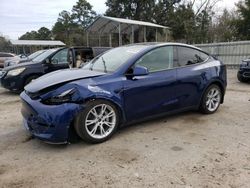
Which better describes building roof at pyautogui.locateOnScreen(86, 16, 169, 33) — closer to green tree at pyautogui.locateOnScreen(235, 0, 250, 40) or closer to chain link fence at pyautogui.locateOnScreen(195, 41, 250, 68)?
green tree at pyautogui.locateOnScreen(235, 0, 250, 40)

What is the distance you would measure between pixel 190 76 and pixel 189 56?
466mm

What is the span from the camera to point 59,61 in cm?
1020

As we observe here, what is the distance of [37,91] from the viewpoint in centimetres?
438

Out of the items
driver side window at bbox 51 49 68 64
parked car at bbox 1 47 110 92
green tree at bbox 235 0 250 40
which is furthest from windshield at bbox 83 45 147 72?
green tree at bbox 235 0 250 40

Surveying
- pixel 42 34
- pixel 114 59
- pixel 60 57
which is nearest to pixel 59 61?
pixel 60 57

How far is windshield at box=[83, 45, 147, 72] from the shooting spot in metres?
4.98

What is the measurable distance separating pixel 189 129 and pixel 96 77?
1853 millimetres

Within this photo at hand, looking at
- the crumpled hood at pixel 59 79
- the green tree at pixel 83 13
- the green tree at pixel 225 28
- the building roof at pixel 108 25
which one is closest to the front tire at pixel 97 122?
the crumpled hood at pixel 59 79

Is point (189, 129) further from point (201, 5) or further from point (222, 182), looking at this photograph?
point (201, 5)

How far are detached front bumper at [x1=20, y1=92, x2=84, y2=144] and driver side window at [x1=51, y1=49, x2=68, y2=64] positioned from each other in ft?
20.0

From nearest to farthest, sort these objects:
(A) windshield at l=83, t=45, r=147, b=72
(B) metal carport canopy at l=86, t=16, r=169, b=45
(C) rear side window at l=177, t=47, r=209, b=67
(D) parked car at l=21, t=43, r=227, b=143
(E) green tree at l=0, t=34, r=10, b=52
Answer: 1. (D) parked car at l=21, t=43, r=227, b=143
2. (A) windshield at l=83, t=45, r=147, b=72
3. (C) rear side window at l=177, t=47, r=209, b=67
4. (B) metal carport canopy at l=86, t=16, r=169, b=45
5. (E) green tree at l=0, t=34, r=10, b=52

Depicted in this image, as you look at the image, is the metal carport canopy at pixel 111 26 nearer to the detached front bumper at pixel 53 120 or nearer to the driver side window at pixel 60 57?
the driver side window at pixel 60 57

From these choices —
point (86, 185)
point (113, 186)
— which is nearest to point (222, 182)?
point (113, 186)

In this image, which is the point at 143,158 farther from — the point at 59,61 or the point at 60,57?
the point at 60,57
